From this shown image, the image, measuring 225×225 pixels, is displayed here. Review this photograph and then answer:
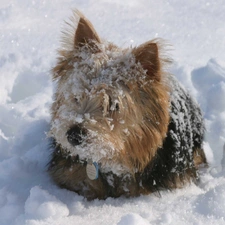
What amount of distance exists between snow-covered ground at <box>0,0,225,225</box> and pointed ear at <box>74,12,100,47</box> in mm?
1072

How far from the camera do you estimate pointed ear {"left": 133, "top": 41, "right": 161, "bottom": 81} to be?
3182 millimetres

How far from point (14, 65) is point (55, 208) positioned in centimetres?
249

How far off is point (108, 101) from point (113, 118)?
13cm

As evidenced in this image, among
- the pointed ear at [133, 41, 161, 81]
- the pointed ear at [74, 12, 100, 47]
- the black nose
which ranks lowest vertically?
the black nose

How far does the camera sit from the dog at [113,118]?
3201 millimetres

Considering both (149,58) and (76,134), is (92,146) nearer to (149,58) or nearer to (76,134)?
(76,134)

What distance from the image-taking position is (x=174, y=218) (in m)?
3.27

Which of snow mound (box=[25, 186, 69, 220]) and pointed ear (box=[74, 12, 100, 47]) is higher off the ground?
pointed ear (box=[74, 12, 100, 47])

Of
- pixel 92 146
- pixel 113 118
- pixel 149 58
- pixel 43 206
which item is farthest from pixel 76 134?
pixel 149 58

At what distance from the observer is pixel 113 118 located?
327 cm

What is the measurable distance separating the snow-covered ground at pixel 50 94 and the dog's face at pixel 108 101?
1.32 feet

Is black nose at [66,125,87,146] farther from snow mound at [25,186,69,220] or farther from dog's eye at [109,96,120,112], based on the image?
snow mound at [25,186,69,220]

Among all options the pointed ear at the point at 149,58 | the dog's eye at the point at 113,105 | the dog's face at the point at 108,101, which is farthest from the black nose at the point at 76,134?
Result: the pointed ear at the point at 149,58

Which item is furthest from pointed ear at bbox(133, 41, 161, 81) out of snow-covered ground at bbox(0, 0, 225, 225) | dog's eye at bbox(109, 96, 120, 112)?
snow-covered ground at bbox(0, 0, 225, 225)
